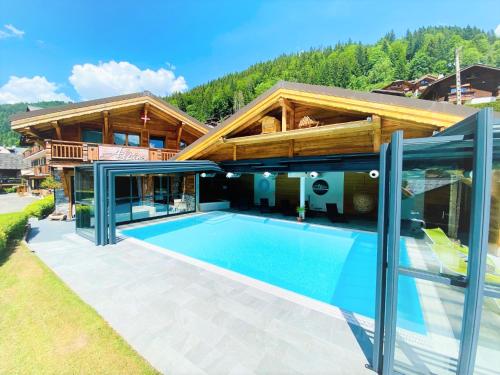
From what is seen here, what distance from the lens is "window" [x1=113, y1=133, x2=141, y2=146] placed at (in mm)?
14748

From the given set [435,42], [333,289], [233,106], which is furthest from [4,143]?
[435,42]

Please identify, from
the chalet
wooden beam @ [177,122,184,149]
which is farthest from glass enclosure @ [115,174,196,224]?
the chalet

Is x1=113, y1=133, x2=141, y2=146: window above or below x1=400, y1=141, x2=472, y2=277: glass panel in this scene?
above

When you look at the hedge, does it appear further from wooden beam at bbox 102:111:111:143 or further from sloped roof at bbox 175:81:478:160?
sloped roof at bbox 175:81:478:160

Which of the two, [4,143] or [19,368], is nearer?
[19,368]

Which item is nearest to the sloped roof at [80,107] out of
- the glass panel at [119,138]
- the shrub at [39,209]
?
the glass panel at [119,138]

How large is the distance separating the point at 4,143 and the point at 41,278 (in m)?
102

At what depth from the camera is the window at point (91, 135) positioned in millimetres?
13625

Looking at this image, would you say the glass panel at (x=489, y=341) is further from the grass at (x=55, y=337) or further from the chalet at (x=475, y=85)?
the chalet at (x=475, y=85)

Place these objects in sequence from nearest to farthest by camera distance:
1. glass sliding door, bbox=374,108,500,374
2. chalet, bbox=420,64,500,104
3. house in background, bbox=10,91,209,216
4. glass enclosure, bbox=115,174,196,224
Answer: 1. glass sliding door, bbox=374,108,500,374
2. house in background, bbox=10,91,209,216
3. glass enclosure, bbox=115,174,196,224
4. chalet, bbox=420,64,500,104

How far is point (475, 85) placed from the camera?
107ft

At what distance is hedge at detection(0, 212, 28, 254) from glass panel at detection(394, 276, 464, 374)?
10039mm

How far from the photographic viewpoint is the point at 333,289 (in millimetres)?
5352

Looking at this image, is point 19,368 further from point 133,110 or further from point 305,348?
point 133,110
